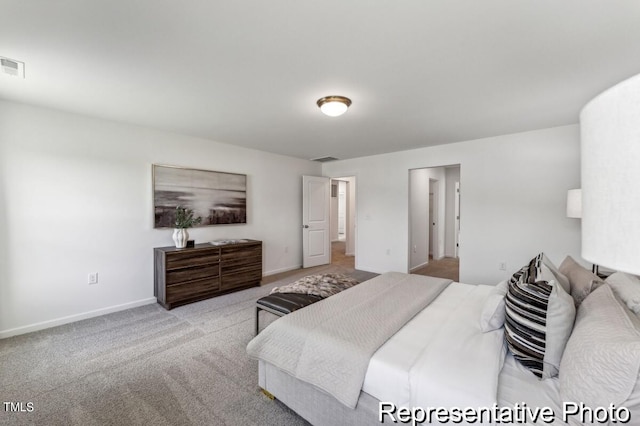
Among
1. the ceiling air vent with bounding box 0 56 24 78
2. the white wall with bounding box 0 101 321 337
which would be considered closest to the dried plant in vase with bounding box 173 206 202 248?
the white wall with bounding box 0 101 321 337

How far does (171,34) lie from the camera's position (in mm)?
1770

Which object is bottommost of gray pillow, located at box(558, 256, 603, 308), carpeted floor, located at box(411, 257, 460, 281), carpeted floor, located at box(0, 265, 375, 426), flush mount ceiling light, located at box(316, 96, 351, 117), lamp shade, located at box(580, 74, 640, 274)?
carpeted floor, located at box(0, 265, 375, 426)

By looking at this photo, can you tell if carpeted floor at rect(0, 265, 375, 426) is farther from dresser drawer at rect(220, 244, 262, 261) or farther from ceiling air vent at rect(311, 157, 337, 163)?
ceiling air vent at rect(311, 157, 337, 163)

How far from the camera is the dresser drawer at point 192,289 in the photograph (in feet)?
11.7

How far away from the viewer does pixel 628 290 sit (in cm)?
147

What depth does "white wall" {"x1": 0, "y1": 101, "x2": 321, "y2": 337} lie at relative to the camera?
2893 mm

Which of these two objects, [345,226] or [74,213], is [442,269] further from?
[74,213]

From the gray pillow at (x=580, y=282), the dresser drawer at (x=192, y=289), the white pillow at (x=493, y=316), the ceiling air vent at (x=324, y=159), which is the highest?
the ceiling air vent at (x=324, y=159)

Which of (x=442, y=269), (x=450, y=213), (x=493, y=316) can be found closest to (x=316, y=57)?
(x=493, y=316)

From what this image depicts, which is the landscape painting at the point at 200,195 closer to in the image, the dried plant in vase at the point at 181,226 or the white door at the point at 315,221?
the dried plant in vase at the point at 181,226

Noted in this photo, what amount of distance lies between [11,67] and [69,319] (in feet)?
8.54

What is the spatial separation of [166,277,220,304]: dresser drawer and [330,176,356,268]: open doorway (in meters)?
3.06

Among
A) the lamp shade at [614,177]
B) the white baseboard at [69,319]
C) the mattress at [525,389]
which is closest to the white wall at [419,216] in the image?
the mattress at [525,389]

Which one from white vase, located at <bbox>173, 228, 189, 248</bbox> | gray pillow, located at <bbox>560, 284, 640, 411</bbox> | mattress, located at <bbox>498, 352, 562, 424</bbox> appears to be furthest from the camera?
white vase, located at <bbox>173, 228, 189, 248</bbox>
